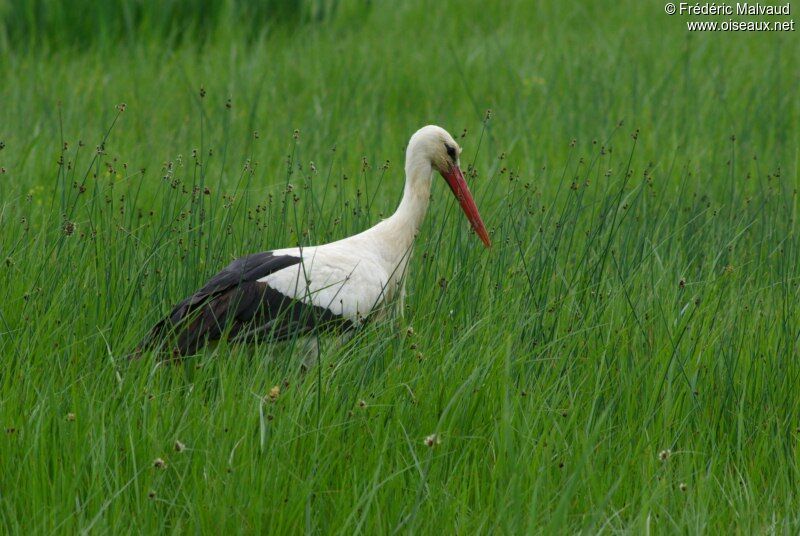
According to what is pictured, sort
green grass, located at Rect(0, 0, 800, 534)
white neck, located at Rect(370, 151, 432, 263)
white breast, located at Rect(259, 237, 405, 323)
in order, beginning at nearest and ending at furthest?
green grass, located at Rect(0, 0, 800, 534)
white breast, located at Rect(259, 237, 405, 323)
white neck, located at Rect(370, 151, 432, 263)

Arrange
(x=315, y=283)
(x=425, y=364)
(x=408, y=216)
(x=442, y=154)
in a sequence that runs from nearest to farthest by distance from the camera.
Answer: (x=425, y=364), (x=315, y=283), (x=408, y=216), (x=442, y=154)

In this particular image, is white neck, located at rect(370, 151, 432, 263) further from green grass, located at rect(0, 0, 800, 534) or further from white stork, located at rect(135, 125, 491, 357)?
green grass, located at rect(0, 0, 800, 534)

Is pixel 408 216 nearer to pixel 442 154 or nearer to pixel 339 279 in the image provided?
pixel 442 154

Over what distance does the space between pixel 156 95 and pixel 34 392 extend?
4904 millimetres

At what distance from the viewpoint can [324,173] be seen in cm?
704

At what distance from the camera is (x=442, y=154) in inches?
201

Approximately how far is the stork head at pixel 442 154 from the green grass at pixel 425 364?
0.15m

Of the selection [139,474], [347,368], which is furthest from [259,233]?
[139,474]

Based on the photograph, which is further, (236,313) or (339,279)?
(339,279)

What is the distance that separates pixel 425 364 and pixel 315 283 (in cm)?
80

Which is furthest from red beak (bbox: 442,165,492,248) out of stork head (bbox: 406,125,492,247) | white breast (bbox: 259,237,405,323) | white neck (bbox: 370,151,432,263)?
white breast (bbox: 259,237,405,323)

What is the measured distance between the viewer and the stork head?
5.06 m

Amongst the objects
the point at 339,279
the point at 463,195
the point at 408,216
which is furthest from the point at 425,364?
the point at 463,195

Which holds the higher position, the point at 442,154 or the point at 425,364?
the point at 442,154
